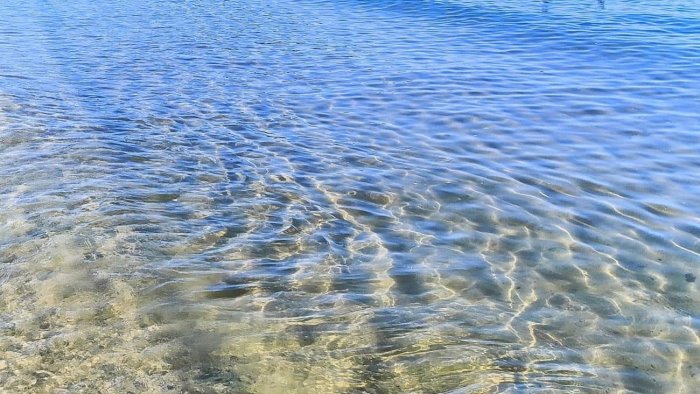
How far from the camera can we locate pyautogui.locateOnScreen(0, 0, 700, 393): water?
4.00 meters

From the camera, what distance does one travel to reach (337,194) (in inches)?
269

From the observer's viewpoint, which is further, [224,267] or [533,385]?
[224,267]

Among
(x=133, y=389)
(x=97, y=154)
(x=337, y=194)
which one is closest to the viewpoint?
(x=133, y=389)

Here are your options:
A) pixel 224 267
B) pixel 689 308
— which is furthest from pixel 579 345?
pixel 224 267

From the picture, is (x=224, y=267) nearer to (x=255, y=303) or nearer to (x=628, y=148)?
(x=255, y=303)

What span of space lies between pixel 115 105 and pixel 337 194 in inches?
221

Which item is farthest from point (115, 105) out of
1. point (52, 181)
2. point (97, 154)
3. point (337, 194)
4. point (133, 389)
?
point (133, 389)

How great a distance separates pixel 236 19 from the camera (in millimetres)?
23453

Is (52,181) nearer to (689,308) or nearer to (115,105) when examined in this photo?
(115,105)

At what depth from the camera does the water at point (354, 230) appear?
4.00 m

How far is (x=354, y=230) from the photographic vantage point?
5.95m

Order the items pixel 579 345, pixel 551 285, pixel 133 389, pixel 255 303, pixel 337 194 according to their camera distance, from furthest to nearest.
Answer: pixel 337 194 < pixel 551 285 < pixel 255 303 < pixel 579 345 < pixel 133 389

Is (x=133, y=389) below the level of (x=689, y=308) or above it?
above

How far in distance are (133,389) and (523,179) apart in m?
4.86
